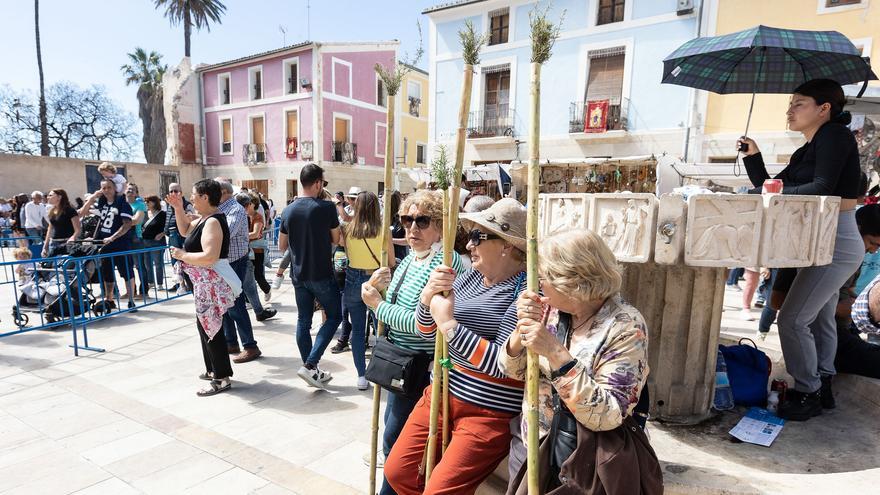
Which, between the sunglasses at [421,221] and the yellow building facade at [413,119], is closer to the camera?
the sunglasses at [421,221]

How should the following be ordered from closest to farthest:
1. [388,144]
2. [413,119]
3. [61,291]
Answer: [388,144] < [61,291] < [413,119]

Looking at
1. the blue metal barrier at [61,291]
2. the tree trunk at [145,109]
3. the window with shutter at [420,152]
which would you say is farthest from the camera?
the tree trunk at [145,109]

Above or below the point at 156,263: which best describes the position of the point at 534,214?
above

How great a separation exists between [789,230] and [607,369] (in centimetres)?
160

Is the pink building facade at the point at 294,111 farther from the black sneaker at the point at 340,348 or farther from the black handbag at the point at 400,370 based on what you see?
the black handbag at the point at 400,370

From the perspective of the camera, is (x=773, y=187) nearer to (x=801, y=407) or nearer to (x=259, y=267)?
(x=801, y=407)

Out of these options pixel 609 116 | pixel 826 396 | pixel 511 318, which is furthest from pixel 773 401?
pixel 609 116

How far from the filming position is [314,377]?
4164 millimetres

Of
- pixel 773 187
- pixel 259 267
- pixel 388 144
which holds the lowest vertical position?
pixel 259 267

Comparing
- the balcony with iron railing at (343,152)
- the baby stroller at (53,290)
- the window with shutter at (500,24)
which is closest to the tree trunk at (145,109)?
the balcony with iron railing at (343,152)

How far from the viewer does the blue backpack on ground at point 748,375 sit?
3.08m

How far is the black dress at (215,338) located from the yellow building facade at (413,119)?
22.1 m

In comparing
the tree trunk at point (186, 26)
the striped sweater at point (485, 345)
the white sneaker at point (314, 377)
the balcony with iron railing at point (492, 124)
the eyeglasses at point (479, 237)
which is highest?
the tree trunk at point (186, 26)

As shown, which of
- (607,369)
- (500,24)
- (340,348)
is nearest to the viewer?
(607,369)
